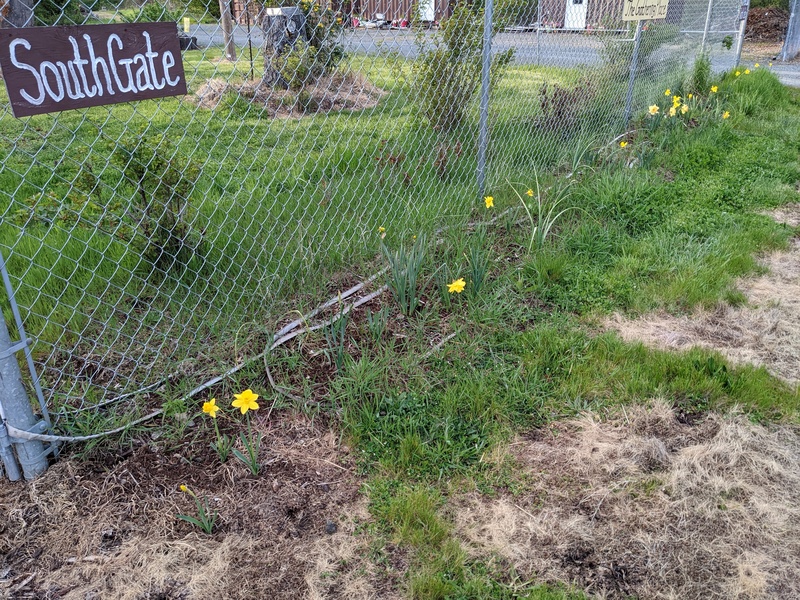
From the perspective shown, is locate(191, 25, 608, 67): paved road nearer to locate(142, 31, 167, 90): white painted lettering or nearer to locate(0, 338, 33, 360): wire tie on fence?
locate(142, 31, 167, 90): white painted lettering

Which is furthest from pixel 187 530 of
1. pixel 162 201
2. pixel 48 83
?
pixel 162 201

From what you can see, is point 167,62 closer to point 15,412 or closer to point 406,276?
point 15,412

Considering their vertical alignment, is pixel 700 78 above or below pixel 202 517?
above

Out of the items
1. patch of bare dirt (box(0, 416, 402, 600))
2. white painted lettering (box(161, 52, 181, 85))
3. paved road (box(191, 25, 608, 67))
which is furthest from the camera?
paved road (box(191, 25, 608, 67))

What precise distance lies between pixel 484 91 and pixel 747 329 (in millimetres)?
2155

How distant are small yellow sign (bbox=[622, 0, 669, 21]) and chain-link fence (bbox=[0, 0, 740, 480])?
0.24 m

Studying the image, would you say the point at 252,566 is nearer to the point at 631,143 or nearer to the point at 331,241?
the point at 331,241

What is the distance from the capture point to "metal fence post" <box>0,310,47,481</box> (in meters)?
2.11

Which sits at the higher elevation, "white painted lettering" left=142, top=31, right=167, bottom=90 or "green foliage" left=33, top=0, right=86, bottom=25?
"green foliage" left=33, top=0, right=86, bottom=25

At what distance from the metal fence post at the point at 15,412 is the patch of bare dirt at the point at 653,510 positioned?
152 cm

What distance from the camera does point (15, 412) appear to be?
2172mm

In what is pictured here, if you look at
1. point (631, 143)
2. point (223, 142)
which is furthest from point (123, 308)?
point (631, 143)

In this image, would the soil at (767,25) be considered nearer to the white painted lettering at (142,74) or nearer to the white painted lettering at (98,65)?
the white painted lettering at (142,74)

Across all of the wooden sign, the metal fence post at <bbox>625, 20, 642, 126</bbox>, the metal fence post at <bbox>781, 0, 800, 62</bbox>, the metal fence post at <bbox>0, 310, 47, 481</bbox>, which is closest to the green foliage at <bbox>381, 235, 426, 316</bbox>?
the wooden sign
